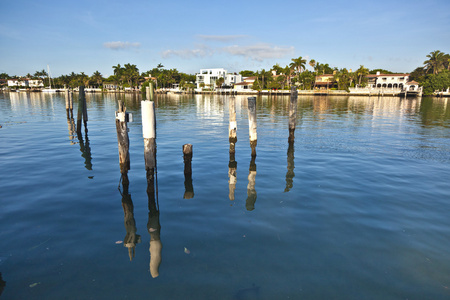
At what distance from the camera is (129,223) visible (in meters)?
7.84

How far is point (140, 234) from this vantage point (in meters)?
7.25

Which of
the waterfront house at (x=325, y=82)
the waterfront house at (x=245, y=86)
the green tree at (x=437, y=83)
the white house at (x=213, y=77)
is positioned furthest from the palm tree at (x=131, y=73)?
the green tree at (x=437, y=83)

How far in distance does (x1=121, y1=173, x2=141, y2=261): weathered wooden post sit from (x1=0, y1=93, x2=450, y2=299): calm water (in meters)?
0.05

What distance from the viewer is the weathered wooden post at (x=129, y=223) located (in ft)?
21.9

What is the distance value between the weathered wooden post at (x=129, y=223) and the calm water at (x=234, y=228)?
0.05 metres

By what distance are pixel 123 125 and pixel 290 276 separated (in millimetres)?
6958

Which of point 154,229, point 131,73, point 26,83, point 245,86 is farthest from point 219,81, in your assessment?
point 154,229

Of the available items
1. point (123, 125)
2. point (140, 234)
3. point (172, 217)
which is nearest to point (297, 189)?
point (172, 217)

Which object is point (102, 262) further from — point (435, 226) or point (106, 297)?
point (435, 226)

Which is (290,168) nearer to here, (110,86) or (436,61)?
(436,61)

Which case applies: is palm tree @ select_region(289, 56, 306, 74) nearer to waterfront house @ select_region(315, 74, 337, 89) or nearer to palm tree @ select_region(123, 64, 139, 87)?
waterfront house @ select_region(315, 74, 337, 89)

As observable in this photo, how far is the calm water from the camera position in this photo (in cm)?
530

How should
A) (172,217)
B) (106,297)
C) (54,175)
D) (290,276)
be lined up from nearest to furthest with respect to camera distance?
(106,297), (290,276), (172,217), (54,175)

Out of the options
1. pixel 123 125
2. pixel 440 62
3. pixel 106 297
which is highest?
pixel 440 62
